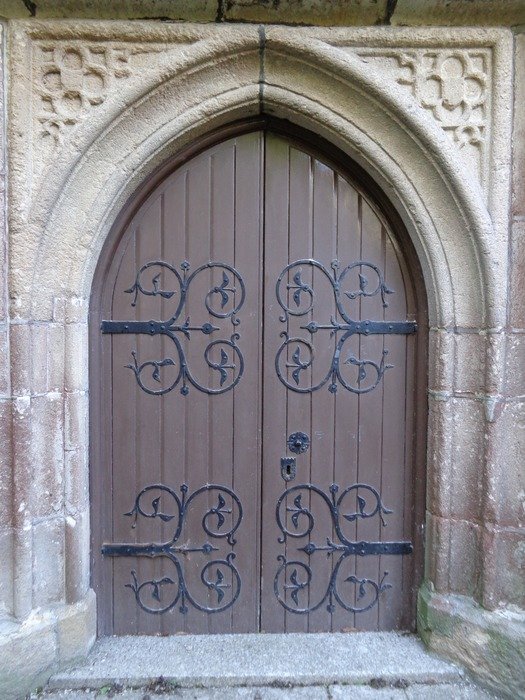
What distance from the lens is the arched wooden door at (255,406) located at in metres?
2.31

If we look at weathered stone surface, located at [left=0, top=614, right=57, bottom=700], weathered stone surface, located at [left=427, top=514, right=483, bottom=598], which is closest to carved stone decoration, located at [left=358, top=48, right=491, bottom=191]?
weathered stone surface, located at [left=427, top=514, right=483, bottom=598]

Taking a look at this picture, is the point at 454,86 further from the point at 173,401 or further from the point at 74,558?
the point at 74,558

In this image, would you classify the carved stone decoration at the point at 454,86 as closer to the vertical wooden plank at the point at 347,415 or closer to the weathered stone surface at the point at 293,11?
the weathered stone surface at the point at 293,11

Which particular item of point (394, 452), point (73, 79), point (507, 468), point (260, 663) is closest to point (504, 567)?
point (507, 468)

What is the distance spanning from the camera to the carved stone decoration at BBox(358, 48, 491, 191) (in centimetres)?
210

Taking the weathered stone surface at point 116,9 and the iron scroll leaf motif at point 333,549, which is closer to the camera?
the weathered stone surface at point 116,9

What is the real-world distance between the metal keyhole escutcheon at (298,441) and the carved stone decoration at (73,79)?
1602mm

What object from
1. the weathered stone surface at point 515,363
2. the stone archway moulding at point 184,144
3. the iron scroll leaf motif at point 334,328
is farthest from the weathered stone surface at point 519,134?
the iron scroll leaf motif at point 334,328

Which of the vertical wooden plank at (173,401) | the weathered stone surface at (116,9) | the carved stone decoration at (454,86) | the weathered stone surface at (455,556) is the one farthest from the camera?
the vertical wooden plank at (173,401)

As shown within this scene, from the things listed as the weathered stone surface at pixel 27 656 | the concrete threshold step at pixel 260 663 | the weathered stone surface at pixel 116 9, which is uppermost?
the weathered stone surface at pixel 116 9

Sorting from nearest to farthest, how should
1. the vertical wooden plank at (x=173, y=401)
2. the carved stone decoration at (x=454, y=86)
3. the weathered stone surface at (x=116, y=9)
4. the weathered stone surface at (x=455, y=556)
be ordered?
the weathered stone surface at (x=116, y=9) < the carved stone decoration at (x=454, y=86) < the weathered stone surface at (x=455, y=556) < the vertical wooden plank at (x=173, y=401)

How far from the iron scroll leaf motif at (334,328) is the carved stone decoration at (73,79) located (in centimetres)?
106

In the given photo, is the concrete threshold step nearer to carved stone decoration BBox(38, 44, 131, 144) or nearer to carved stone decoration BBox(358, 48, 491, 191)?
carved stone decoration BBox(358, 48, 491, 191)

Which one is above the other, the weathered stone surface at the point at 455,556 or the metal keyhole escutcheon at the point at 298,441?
the metal keyhole escutcheon at the point at 298,441
